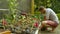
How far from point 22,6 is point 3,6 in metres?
0.81

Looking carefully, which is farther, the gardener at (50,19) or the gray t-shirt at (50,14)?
the gardener at (50,19)

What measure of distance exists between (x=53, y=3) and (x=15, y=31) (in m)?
8.70

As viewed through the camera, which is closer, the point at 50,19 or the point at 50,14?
the point at 50,14

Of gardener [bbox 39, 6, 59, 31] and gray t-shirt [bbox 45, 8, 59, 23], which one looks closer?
gray t-shirt [bbox 45, 8, 59, 23]

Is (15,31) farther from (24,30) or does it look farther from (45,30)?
(45,30)

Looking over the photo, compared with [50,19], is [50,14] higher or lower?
higher

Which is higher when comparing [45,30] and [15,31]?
[15,31]

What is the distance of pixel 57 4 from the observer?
13.0 metres

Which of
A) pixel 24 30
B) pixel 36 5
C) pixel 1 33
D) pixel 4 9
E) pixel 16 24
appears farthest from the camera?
pixel 36 5

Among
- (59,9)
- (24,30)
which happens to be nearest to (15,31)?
(24,30)

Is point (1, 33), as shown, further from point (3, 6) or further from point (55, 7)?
point (55, 7)

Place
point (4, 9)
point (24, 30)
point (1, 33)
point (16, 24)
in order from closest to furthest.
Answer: point (1, 33), point (24, 30), point (16, 24), point (4, 9)

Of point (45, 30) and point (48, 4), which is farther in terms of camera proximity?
point (48, 4)

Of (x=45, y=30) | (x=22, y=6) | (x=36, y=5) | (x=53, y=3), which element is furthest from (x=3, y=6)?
(x=53, y=3)
